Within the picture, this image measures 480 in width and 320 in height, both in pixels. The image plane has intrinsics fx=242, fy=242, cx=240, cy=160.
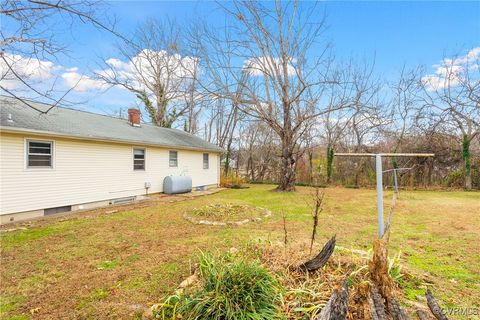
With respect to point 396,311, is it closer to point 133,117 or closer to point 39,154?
point 39,154

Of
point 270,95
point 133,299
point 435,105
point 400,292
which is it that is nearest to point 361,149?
point 435,105

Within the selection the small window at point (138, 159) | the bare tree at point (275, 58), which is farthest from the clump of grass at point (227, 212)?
the bare tree at point (275, 58)

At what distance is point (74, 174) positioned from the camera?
7.69 m

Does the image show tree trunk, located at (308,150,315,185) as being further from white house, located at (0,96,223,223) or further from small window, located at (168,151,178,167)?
white house, located at (0,96,223,223)

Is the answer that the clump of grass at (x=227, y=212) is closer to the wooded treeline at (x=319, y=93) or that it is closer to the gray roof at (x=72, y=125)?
the gray roof at (x=72, y=125)

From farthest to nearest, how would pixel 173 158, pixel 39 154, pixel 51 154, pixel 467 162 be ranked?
pixel 173 158
pixel 467 162
pixel 51 154
pixel 39 154

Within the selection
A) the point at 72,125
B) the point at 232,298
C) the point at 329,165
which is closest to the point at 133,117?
the point at 72,125

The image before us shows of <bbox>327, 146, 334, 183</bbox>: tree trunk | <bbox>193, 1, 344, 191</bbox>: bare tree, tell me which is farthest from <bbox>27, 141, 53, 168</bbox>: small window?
<bbox>327, 146, 334, 183</bbox>: tree trunk

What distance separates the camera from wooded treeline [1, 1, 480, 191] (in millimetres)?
10836

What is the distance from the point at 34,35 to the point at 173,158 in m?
7.88

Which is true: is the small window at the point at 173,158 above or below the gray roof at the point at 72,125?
below

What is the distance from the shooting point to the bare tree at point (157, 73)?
16.7m

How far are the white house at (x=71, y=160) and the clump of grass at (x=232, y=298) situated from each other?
6.07 m

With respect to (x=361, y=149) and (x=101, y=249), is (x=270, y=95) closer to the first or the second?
(x=361, y=149)
